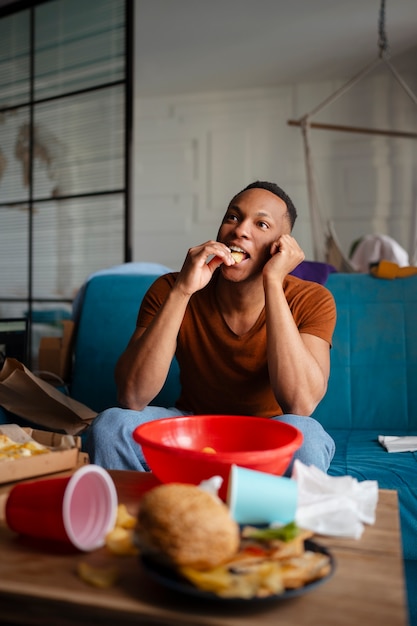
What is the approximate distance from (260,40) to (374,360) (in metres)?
3.11

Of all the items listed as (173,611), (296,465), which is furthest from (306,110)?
(173,611)

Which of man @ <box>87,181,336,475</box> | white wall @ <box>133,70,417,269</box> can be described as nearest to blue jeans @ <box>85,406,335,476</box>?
man @ <box>87,181,336,475</box>

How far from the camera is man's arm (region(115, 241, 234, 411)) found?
1415mm

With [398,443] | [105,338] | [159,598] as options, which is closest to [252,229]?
[398,443]

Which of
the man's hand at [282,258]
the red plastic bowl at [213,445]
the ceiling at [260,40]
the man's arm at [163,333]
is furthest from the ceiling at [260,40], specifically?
the red plastic bowl at [213,445]

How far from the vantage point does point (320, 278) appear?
6.85ft

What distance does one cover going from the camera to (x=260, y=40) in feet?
14.2

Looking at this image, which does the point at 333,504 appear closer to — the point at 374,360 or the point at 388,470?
the point at 388,470

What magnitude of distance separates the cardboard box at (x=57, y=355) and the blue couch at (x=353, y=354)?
0.04m

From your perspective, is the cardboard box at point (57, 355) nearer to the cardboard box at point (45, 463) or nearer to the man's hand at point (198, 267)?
the man's hand at point (198, 267)

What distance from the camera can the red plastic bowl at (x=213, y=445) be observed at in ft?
2.64

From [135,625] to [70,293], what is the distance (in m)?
3.51

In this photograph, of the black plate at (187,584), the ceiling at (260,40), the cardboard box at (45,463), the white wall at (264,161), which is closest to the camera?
the black plate at (187,584)

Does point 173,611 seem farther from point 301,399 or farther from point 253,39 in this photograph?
point 253,39
